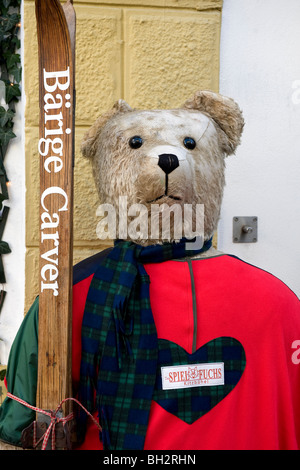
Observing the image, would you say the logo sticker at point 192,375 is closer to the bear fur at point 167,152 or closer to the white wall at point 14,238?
the bear fur at point 167,152

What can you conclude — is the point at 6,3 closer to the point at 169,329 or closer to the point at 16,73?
the point at 16,73

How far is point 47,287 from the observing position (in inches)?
52.1

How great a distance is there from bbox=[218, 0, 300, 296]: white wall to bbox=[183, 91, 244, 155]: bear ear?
63 centimetres

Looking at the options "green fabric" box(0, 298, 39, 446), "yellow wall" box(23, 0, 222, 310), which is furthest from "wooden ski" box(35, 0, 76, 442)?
"yellow wall" box(23, 0, 222, 310)

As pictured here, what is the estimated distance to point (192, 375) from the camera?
4.49 ft

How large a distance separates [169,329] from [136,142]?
559 mm

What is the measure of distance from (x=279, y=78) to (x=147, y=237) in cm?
129

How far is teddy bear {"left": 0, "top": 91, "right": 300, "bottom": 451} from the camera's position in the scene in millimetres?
1353

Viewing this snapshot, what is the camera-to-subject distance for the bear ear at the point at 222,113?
165 centimetres

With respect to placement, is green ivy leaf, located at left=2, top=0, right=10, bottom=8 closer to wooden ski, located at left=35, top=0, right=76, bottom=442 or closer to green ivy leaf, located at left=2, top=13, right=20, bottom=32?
green ivy leaf, located at left=2, top=13, right=20, bottom=32

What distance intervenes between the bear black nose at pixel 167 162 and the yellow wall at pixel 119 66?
0.82 m

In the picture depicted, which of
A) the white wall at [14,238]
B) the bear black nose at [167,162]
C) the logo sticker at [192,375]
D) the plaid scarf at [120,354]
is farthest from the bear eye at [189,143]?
the white wall at [14,238]

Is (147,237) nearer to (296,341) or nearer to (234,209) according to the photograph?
(296,341)

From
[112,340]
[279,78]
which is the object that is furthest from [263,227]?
[112,340]
